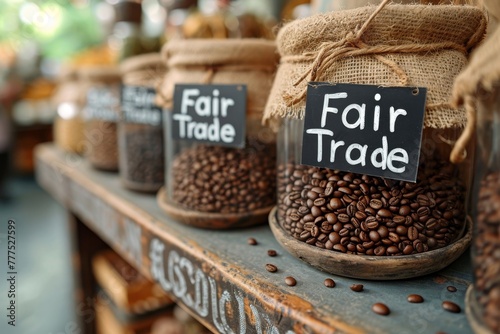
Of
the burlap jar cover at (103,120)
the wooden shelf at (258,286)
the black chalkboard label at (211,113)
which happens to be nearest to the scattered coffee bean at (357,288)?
the wooden shelf at (258,286)

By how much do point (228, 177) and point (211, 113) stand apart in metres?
0.13

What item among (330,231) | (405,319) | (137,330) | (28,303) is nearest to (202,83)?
(330,231)

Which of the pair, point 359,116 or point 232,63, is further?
point 232,63

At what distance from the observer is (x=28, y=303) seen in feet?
5.54

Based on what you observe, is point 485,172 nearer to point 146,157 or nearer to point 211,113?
point 211,113

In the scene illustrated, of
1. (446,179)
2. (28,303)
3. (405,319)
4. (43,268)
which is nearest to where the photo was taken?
(405,319)

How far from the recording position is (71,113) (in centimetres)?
152

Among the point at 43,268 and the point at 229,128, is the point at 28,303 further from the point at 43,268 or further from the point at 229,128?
the point at 229,128

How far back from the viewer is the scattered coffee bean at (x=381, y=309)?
1.60ft

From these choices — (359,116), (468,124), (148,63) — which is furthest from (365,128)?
(148,63)

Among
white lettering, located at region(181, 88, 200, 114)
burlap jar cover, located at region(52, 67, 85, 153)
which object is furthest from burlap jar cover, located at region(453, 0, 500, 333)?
burlap jar cover, located at region(52, 67, 85, 153)

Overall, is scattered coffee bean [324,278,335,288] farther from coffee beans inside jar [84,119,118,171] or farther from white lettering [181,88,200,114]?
coffee beans inside jar [84,119,118,171]

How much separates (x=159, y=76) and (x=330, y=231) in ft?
2.19

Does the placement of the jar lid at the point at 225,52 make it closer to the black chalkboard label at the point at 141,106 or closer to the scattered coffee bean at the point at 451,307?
the black chalkboard label at the point at 141,106
